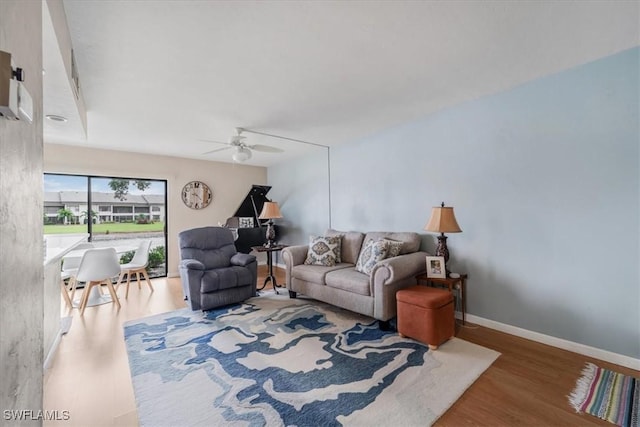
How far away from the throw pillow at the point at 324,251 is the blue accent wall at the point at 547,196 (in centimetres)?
106

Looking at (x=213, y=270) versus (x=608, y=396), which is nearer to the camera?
(x=608, y=396)

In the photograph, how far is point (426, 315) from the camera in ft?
7.93

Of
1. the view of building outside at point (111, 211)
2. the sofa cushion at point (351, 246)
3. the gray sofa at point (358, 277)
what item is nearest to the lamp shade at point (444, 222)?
the gray sofa at point (358, 277)

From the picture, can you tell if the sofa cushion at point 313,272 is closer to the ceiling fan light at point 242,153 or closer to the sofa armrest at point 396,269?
the sofa armrest at point 396,269

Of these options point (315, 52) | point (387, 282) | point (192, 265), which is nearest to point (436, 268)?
point (387, 282)

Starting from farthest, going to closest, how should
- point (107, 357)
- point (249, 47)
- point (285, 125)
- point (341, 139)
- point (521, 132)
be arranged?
point (341, 139)
point (285, 125)
point (521, 132)
point (107, 357)
point (249, 47)

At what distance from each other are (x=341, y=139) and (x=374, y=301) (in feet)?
8.59

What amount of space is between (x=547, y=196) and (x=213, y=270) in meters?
3.72

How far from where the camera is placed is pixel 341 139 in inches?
172

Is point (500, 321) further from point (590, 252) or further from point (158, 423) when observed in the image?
point (158, 423)

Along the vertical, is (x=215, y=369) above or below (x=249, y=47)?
below

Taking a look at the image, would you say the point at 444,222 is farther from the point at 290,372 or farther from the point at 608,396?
the point at 290,372

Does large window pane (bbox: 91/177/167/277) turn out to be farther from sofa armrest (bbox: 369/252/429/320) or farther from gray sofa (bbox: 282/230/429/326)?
sofa armrest (bbox: 369/252/429/320)

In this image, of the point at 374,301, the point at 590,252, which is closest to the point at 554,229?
the point at 590,252
